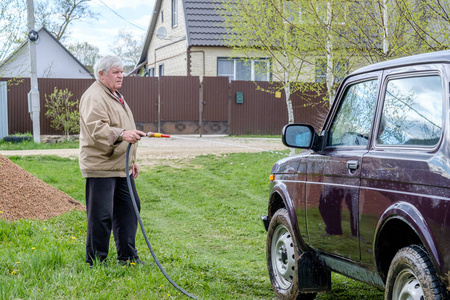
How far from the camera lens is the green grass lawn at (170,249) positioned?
511cm

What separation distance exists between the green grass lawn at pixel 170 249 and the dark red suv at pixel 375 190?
822 millimetres

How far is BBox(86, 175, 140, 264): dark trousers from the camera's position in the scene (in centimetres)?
576

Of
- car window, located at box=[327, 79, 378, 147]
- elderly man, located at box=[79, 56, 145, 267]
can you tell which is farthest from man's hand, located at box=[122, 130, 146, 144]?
car window, located at box=[327, 79, 378, 147]

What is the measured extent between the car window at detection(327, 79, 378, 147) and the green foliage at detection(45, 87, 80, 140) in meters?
18.1

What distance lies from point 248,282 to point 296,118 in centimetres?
1999

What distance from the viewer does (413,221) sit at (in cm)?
315

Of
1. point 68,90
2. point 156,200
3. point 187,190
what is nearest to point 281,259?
point 156,200

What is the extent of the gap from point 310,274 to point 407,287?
1.50 m

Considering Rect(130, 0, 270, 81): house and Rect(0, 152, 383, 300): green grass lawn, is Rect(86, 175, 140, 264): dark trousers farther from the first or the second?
Rect(130, 0, 270, 81): house

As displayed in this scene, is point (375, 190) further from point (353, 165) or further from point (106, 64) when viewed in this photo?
point (106, 64)

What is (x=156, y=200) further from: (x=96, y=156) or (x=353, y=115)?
(x=353, y=115)

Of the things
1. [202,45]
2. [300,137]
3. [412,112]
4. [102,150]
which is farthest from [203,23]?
[412,112]

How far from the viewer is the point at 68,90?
2339 cm

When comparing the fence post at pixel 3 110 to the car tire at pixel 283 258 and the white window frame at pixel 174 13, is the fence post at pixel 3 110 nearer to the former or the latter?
the white window frame at pixel 174 13
